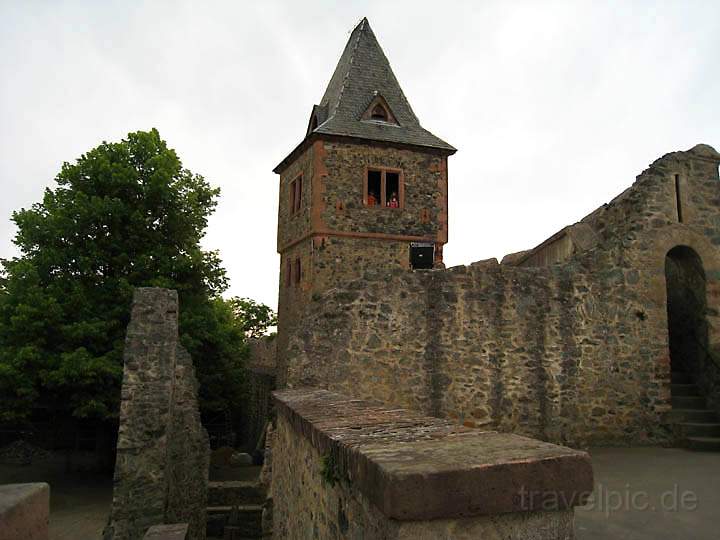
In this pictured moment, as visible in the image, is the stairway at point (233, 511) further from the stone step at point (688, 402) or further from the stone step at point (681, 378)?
the stone step at point (681, 378)

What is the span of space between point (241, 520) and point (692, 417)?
29.1 ft

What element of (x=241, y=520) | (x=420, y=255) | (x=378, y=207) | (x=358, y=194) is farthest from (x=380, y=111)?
(x=241, y=520)

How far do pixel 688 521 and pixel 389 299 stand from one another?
464 centimetres

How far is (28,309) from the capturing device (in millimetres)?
15125

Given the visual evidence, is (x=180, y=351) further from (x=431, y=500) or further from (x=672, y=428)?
(x=431, y=500)

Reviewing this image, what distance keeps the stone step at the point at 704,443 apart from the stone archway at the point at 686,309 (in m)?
1.56

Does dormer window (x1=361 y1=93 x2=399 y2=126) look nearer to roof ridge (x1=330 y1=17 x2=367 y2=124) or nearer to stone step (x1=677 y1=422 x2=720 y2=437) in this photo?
roof ridge (x1=330 y1=17 x2=367 y2=124)

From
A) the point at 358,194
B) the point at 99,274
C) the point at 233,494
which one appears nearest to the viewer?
the point at 233,494

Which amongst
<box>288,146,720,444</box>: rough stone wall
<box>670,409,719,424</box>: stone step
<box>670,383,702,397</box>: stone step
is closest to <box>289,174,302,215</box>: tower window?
<box>288,146,720,444</box>: rough stone wall

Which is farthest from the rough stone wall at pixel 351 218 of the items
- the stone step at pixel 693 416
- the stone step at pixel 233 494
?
the stone step at pixel 693 416

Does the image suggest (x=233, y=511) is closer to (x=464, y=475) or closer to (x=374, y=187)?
(x=464, y=475)

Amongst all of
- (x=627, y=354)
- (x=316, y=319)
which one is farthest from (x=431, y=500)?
(x=627, y=354)

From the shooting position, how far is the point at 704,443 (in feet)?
26.1

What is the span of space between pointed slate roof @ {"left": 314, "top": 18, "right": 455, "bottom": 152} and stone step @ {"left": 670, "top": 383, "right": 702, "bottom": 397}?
47.2 ft
